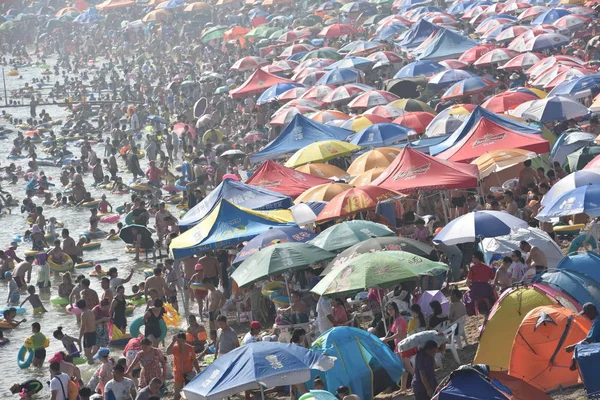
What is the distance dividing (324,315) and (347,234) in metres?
2.03

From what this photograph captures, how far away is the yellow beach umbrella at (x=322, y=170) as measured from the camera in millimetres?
22156

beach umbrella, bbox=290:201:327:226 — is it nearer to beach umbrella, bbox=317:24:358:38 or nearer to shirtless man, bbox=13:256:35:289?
shirtless man, bbox=13:256:35:289

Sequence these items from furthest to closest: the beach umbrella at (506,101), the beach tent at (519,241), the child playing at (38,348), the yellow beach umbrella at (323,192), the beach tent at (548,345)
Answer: the beach umbrella at (506,101) < the yellow beach umbrella at (323,192) < the child playing at (38,348) < the beach tent at (519,241) < the beach tent at (548,345)

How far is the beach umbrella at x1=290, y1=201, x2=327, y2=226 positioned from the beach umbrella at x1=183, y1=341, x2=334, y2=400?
6444 millimetres

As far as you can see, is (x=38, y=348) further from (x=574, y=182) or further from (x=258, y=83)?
(x=258, y=83)

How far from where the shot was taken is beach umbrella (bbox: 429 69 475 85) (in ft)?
95.1

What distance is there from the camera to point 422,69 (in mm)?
31438

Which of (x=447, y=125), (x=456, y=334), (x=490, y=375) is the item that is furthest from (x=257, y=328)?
(x=447, y=125)

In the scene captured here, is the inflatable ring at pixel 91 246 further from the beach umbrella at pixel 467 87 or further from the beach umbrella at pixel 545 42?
the beach umbrella at pixel 545 42

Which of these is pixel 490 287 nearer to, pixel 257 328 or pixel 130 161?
pixel 257 328

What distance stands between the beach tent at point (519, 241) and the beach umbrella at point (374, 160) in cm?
588

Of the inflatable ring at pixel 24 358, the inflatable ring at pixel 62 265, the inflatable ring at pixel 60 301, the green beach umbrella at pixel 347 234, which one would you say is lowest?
the inflatable ring at pixel 62 265

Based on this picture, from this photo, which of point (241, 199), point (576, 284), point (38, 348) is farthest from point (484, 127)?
point (38, 348)

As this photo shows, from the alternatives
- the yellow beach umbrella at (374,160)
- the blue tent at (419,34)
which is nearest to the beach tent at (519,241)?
the yellow beach umbrella at (374,160)
